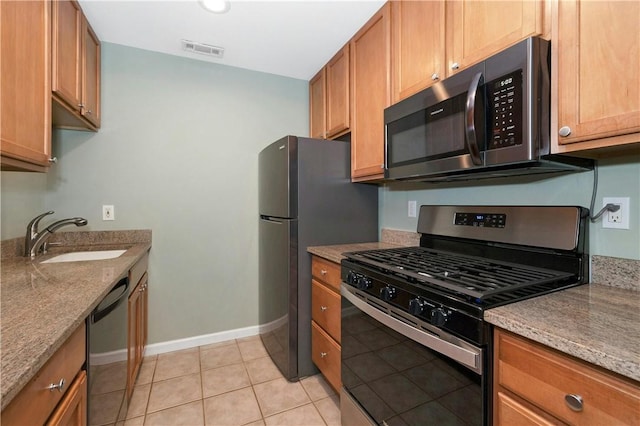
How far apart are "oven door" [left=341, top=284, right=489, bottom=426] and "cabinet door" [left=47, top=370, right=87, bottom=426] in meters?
1.06

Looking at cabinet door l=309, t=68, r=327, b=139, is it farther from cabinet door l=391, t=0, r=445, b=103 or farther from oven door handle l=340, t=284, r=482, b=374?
oven door handle l=340, t=284, r=482, b=374

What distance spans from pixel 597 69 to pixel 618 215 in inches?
21.3

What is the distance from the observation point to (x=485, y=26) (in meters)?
1.19

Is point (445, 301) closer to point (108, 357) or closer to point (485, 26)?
point (485, 26)

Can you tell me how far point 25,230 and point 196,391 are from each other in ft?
4.91

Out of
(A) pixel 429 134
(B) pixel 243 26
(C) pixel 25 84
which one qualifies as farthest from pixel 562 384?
(B) pixel 243 26

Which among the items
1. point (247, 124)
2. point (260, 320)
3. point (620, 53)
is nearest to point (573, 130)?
point (620, 53)

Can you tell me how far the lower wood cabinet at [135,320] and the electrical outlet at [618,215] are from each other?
7.20 feet

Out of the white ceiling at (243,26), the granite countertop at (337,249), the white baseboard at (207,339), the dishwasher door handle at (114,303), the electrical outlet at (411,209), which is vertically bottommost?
the white baseboard at (207,339)

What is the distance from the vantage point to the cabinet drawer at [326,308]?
1698 millimetres

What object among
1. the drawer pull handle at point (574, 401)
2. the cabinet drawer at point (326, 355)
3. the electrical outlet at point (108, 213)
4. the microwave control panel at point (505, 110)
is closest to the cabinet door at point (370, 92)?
the microwave control panel at point (505, 110)

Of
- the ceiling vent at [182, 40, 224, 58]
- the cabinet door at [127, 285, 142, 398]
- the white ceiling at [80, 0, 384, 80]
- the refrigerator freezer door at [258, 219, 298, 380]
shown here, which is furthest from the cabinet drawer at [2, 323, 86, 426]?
the ceiling vent at [182, 40, 224, 58]

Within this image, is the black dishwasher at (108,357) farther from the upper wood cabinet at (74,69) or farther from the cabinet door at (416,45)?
the cabinet door at (416,45)

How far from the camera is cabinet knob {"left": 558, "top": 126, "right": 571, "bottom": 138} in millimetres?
954
